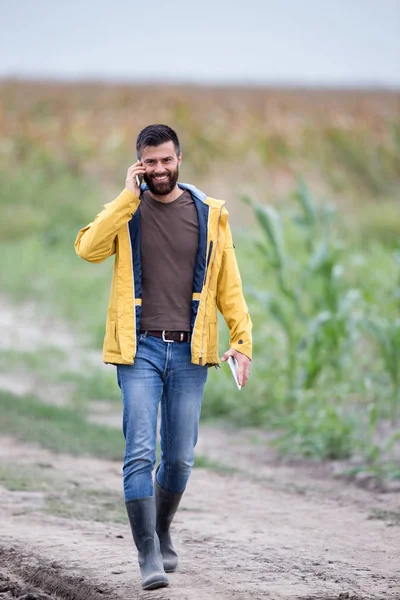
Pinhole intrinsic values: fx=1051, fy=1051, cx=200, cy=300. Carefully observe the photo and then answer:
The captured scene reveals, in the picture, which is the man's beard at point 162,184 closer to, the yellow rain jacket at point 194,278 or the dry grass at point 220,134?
the yellow rain jacket at point 194,278

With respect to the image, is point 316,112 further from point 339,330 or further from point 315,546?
point 315,546

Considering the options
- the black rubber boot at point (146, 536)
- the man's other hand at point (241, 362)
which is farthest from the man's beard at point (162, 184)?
the black rubber boot at point (146, 536)

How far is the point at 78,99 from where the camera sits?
31.2 m

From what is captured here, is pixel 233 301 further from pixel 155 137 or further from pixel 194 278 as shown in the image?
pixel 155 137

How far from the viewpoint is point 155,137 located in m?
4.57

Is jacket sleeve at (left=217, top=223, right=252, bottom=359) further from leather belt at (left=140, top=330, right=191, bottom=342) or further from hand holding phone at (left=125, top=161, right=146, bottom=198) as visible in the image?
hand holding phone at (left=125, top=161, right=146, bottom=198)

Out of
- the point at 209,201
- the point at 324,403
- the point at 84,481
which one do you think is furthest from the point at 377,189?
the point at 209,201

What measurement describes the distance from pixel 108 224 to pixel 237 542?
6.45ft

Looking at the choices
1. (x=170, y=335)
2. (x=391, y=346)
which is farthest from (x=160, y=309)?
(x=391, y=346)

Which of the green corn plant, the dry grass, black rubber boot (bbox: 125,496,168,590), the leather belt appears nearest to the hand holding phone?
the leather belt

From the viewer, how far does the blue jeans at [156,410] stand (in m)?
4.50

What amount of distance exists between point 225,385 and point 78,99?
2241 cm

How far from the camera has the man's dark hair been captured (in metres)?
4.57

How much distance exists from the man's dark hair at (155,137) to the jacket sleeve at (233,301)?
473 mm
